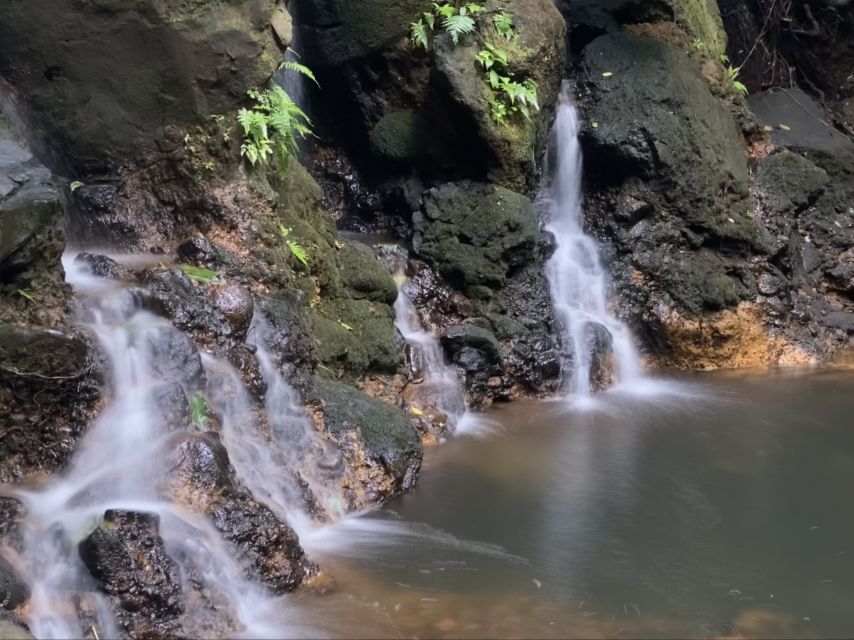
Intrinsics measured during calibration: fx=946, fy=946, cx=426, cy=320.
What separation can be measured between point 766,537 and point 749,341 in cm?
458

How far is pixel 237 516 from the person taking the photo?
5.18m

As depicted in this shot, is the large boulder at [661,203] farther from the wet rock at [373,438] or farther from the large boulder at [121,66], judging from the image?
the large boulder at [121,66]

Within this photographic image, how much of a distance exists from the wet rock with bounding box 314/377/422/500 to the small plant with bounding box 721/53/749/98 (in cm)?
744

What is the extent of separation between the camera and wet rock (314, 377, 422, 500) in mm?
6496

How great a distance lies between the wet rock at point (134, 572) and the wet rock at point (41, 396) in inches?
31.2

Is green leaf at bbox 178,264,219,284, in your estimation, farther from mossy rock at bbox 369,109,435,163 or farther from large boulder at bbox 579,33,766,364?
large boulder at bbox 579,33,766,364

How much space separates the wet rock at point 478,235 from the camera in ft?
30.1

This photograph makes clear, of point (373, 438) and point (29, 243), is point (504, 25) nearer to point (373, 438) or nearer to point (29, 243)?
point (373, 438)

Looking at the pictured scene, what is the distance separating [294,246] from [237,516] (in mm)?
2751

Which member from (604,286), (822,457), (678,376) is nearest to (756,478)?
(822,457)

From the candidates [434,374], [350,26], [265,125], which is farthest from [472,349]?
[350,26]

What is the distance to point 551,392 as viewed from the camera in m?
9.05

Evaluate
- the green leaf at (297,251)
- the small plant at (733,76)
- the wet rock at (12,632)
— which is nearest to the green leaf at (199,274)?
the green leaf at (297,251)

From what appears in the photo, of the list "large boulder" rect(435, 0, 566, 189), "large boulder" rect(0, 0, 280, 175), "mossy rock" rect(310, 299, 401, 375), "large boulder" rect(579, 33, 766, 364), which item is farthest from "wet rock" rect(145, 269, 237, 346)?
"large boulder" rect(579, 33, 766, 364)
